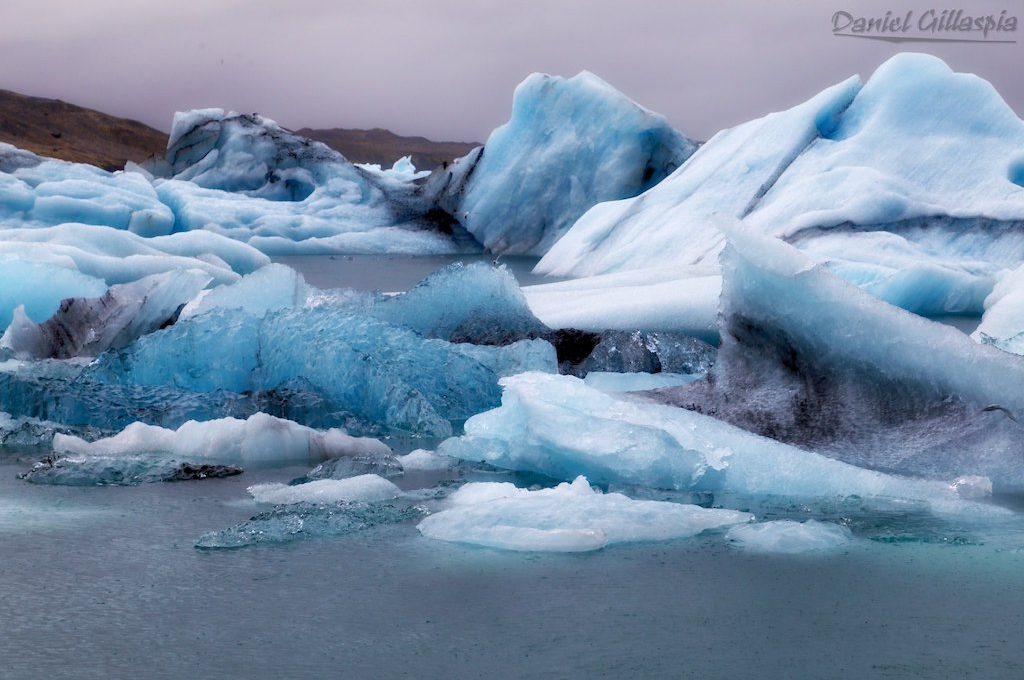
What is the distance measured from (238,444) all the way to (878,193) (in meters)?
8.45

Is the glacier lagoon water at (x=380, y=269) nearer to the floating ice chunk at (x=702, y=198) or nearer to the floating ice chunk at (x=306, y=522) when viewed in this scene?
the floating ice chunk at (x=702, y=198)

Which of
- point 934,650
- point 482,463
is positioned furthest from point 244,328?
point 934,650

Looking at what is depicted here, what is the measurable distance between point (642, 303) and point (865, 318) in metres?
3.25

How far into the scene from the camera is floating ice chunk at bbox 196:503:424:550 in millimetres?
3158

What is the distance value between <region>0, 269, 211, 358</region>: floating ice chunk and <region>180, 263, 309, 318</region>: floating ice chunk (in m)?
0.47

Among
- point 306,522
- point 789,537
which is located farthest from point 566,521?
point 306,522

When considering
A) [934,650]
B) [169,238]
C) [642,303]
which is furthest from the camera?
[169,238]

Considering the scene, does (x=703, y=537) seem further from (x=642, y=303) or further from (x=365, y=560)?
(x=642, y=303)

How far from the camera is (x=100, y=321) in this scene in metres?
6.68

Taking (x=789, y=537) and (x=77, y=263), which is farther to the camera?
(x=77, y=263)

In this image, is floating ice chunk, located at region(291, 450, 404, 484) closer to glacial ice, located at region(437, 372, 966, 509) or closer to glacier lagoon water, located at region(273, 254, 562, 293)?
glacial ice, located at region(437, 372, 966, 509)

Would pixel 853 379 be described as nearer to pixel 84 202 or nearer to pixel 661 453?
pixel 661 453

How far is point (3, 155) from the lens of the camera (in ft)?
68.7

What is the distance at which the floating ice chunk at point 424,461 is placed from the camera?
13.8 ft
